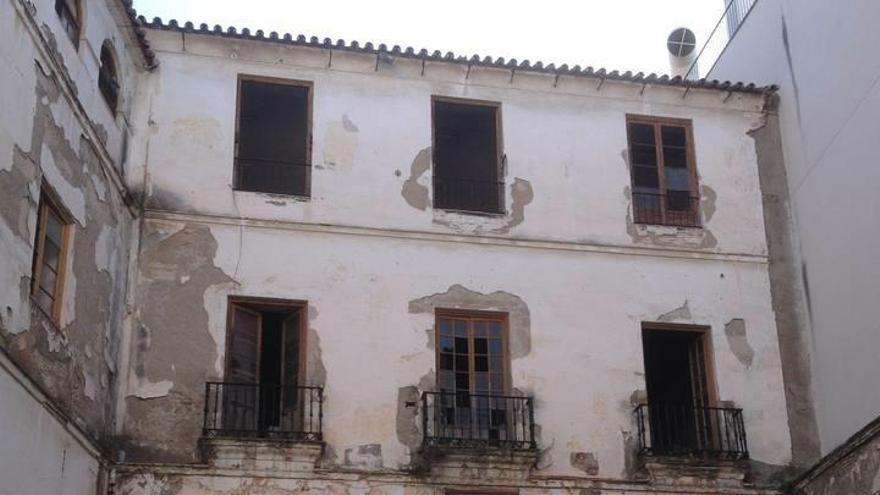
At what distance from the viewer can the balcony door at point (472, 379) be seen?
55.0 ft

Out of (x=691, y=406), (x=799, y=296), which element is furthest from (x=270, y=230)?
(x=799, y=296)

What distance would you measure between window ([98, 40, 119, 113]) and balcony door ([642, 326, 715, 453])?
775 centimetres

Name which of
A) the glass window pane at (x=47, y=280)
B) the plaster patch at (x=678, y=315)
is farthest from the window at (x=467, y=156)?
the glass window pane at (x=47, y=280)

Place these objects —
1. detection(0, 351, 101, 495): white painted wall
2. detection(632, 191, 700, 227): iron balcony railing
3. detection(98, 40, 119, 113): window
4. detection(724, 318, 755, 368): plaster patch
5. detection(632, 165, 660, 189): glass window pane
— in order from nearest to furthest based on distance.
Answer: detection(0, 351, 101, 495): white painted wall
detection(98, 40, 119, 113): window
detection(724, 318, 755, 368): plaster patch
detection(632, 191, 700, 227): iron balcony railing
detection(632, 165, 660, 189): glass window pane

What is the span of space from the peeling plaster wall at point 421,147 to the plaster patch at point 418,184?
0.02 meters

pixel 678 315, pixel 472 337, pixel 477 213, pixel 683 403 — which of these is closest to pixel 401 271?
pixel 472 337

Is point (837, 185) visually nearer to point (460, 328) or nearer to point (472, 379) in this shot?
point (460, 328)

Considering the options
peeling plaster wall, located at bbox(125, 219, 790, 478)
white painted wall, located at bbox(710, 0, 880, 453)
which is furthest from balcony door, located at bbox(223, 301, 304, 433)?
white painted wall, located at bbox(710, 0, 880, 453)

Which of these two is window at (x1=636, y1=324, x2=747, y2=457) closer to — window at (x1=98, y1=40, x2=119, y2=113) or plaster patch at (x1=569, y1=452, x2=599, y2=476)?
plaster patch at (x1=569, y1=452, x2=599, y2=476)

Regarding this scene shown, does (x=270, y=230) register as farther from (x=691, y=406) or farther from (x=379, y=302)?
(x=691, y=406)

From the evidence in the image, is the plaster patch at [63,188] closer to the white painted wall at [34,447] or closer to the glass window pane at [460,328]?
the white painted wall at [34,447]

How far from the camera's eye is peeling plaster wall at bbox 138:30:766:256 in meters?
17.5

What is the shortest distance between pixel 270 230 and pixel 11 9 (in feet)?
17.6

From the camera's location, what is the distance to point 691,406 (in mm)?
17531
